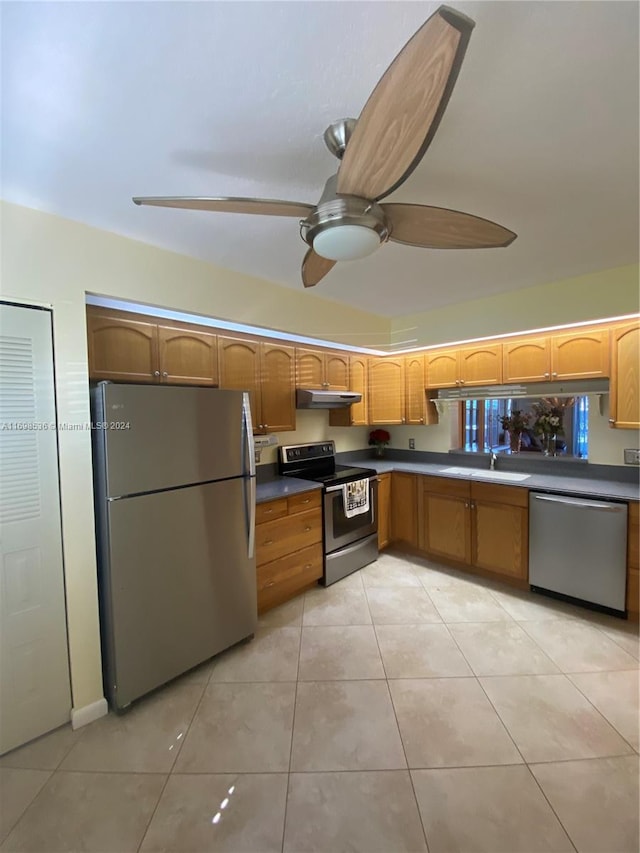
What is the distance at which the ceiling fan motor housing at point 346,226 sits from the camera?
1.14 meters

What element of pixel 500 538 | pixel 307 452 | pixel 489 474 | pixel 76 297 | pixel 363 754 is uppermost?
pixel 76 297

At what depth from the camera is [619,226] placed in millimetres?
1866

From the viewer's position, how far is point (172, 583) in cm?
192

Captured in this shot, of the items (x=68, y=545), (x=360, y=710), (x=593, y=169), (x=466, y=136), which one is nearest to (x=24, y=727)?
(x=68, y=545)

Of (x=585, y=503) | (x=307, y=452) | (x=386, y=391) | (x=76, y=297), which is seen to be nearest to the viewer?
(x=76, y=297)

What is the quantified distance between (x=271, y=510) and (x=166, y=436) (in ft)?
3.29

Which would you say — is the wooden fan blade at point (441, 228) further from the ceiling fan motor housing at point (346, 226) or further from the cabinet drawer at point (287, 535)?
the cabinet drawer at point (287, 535)

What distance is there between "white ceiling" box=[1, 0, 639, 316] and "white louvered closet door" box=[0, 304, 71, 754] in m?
0.68

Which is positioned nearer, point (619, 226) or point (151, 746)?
point (151, 746)

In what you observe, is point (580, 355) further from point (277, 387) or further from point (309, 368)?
point (277, 387)

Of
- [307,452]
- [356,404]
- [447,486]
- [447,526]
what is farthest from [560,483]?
[307,452]

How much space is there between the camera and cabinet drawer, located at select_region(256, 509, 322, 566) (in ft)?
8.26

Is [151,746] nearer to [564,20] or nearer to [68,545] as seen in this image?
[68,545]

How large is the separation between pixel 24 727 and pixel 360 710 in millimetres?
1584
